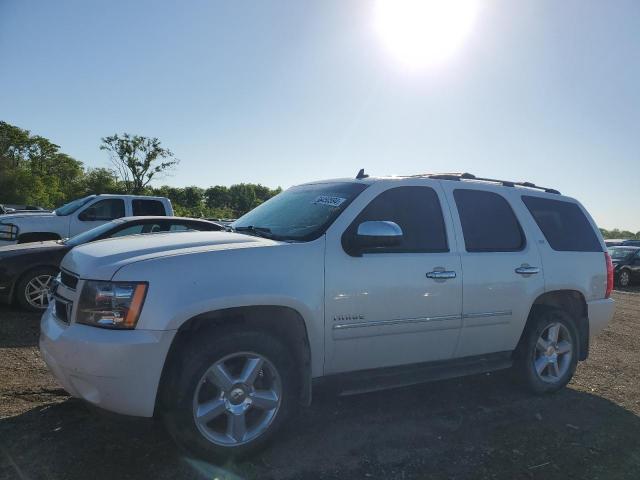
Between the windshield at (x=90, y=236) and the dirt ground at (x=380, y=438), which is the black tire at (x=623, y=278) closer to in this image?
the dirt ground at (x=380, y=438)

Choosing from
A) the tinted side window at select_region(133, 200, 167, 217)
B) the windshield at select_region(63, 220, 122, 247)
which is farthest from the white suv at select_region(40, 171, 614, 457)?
the tinted side window at select_region(133, 200, 167, 217)

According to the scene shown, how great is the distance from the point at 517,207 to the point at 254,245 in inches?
110

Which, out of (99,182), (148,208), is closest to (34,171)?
(99,182)

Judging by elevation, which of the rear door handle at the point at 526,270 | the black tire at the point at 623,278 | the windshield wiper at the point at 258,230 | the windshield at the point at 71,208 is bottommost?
the black tire at the point at 623,278

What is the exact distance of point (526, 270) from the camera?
4.56m

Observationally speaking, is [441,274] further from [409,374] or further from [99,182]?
[99,182]

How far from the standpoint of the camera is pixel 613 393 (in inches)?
198

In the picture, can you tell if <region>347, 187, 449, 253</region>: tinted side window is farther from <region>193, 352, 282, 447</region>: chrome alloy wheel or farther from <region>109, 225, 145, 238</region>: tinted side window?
<region>109, 225, 145, 238</region>: tinted side window

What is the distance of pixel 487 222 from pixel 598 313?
1739 mm

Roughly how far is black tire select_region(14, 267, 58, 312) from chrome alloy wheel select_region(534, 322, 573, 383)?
21.3 ft

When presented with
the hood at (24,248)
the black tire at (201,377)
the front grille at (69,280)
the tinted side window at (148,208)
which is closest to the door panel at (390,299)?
the black tire at (201,377)

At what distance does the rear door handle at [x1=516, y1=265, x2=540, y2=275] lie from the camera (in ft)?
14.8

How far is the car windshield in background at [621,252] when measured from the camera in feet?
60.1

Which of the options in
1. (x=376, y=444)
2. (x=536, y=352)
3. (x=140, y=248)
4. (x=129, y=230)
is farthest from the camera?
(x=129, y=230)
